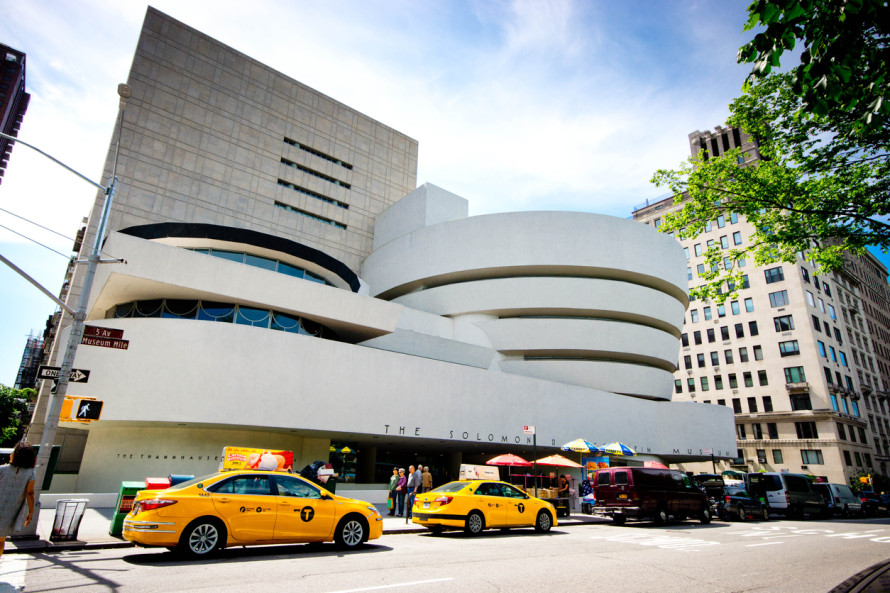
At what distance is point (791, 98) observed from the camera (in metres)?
14.9

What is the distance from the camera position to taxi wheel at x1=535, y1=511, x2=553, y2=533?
14.5 meters

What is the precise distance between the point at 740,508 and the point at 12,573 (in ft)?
77.6

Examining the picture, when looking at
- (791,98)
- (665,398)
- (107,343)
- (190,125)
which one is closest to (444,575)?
(107,343)

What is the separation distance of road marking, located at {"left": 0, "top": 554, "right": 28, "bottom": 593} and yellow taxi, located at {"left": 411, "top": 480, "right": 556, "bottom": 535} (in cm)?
816

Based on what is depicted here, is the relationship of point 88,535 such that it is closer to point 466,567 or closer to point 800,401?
point 466,567

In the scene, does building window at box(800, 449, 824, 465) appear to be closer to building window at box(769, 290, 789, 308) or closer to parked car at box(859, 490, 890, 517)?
building window at box(769, 290, 789, 308)

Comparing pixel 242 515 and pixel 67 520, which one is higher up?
pixel 242 515

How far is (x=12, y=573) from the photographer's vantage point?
697 cm

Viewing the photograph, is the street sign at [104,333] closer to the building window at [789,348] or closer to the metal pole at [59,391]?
the metal pole at [59,391]

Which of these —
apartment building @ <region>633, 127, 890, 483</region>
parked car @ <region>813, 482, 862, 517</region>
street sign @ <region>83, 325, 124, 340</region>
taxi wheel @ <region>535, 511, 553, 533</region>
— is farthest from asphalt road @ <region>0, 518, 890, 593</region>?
apartment building @ <region>633, 127, 890, 483</region>

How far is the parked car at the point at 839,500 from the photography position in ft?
78.2

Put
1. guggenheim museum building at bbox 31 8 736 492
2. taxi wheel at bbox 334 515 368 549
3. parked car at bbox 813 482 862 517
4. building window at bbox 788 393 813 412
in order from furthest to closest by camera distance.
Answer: building window at bbox 788 393 813 412
parked car at bbox 813 482 862 517
guggenheim museum building at bbox 31 8 736 492
taxi wheel at bbox 334 515 368 549

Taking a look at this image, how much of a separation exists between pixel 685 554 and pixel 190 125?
4452 centimetres

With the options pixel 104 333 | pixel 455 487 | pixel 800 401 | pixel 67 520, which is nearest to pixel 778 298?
pixel 800 401
